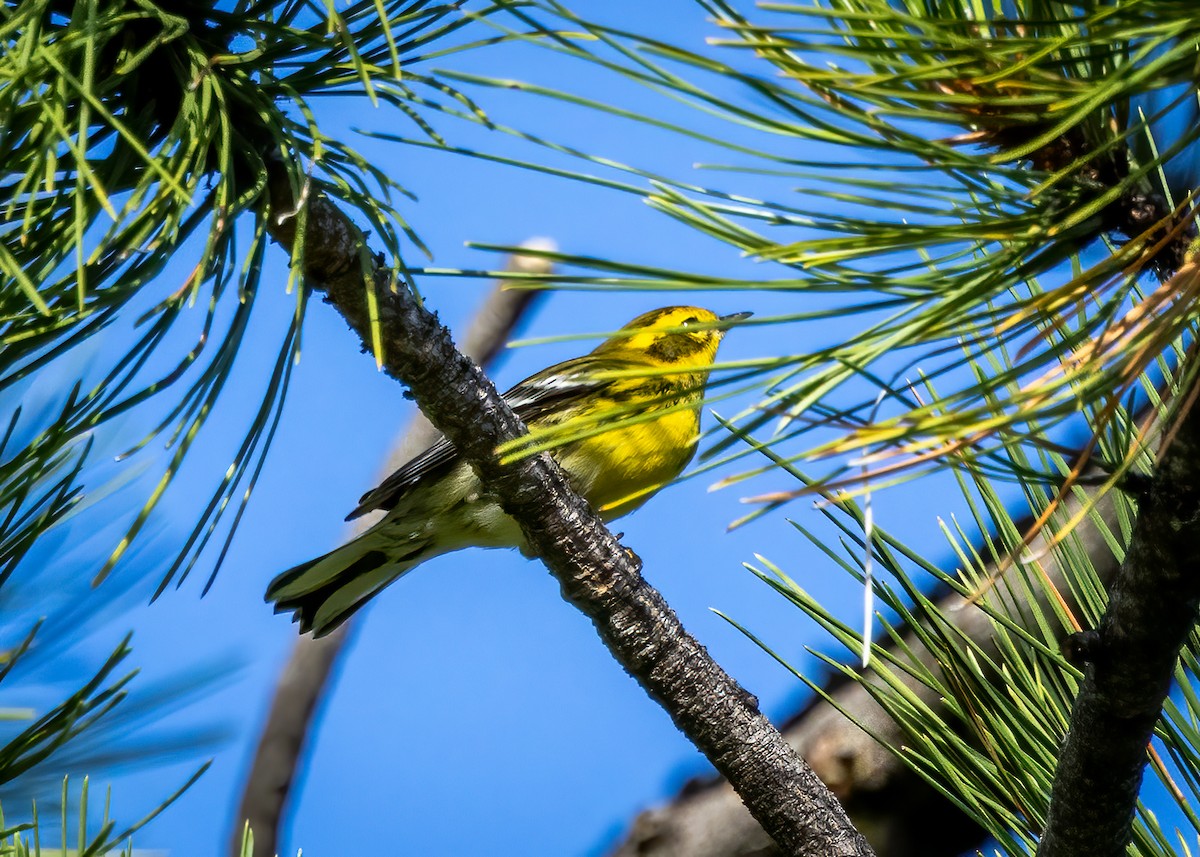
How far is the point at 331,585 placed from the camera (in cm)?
250

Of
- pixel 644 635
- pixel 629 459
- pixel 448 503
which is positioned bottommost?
pixel 644 635

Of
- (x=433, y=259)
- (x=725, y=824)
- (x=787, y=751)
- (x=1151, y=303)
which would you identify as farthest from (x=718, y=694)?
(x=725, y=824)

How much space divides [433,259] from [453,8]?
0.66ft

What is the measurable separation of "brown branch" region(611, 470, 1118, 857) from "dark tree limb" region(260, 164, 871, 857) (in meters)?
1.15

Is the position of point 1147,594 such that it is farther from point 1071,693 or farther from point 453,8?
point 453,8

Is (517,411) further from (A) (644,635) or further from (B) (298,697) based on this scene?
(A) (644,635)

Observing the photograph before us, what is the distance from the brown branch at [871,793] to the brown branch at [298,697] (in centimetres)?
105

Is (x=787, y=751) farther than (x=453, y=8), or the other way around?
(x=787, y=751)

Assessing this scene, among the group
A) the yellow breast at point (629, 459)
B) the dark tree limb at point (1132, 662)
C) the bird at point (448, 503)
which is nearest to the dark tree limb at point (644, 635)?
the dark tree limb at point (1132, 662)

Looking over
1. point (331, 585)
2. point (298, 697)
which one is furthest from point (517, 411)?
point (298, 697)

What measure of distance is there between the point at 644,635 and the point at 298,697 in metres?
2.31

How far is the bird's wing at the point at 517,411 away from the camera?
93.1 inches

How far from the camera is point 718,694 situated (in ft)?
4.03

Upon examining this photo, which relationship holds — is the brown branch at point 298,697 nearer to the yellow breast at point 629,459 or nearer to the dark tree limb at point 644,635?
the yellow breast at point 629,459
